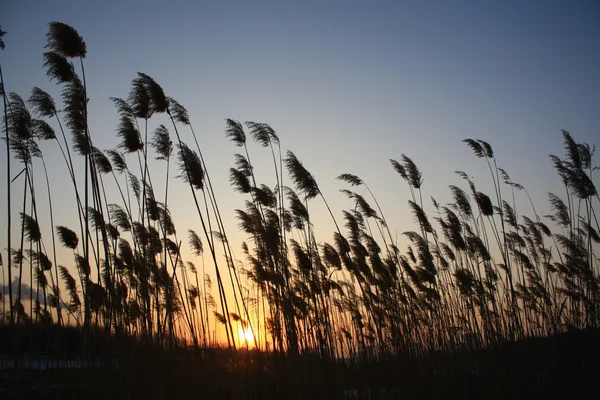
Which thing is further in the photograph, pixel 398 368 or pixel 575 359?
pixel 575 359

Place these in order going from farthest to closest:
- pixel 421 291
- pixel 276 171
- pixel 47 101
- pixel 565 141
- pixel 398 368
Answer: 1. pixel 421 291
2. pixel 565 141
3. pixel 276 171
4. pixel 398 368
5. pixel 47 101

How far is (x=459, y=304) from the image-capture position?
763cm

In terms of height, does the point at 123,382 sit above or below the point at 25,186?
below

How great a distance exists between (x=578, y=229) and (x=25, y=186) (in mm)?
9933

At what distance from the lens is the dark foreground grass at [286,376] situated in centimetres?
387

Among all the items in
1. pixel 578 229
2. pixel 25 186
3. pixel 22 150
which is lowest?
pixel 578 229

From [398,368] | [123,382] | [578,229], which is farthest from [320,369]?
[578,229]

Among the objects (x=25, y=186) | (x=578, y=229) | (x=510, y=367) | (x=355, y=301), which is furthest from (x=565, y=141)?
(x=25, y=186)

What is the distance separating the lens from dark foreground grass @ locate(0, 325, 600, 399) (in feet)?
12.7

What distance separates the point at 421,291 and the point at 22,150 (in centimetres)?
665

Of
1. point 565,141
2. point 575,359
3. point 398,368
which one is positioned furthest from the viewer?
point 565,141

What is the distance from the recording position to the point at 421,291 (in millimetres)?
7918

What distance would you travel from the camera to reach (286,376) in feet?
14.3

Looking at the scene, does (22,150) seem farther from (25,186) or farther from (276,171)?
(276,171)
